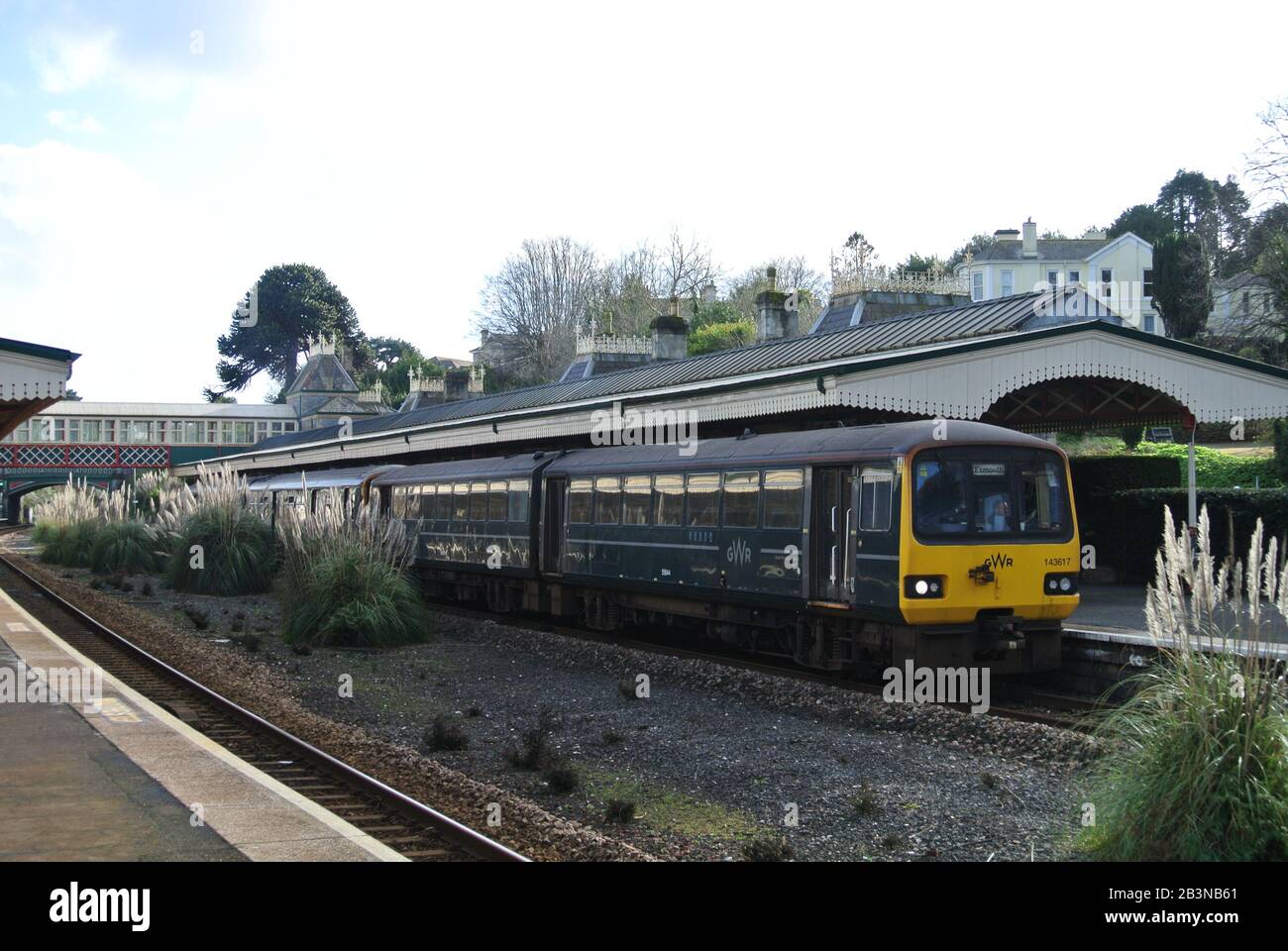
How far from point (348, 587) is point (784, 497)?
23.3ft

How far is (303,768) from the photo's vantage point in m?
10.2

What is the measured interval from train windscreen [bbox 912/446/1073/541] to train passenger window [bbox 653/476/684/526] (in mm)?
4656

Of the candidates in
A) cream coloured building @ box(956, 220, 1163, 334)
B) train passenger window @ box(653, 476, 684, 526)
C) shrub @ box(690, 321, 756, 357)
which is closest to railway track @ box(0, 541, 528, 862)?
train passenger window @ box(653, 476, 684, 526)

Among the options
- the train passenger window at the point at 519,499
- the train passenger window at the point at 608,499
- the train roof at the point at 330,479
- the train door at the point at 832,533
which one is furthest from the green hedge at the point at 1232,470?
the train door at the point at 832,533

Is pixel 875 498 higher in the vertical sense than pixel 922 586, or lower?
higher

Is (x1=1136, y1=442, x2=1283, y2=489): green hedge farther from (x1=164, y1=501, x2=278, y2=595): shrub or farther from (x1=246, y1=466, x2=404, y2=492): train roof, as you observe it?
(x1=164, y1=501, x2=278, y2=595): shrub

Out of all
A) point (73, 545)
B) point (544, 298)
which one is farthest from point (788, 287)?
point (73, 545)

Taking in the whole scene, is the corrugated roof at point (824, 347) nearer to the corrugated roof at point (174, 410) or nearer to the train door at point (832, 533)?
the train door at point (832, 533)

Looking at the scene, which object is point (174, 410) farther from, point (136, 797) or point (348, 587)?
point (136, 797)

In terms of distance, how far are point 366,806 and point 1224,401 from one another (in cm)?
1577

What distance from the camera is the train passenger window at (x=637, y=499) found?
17.8m

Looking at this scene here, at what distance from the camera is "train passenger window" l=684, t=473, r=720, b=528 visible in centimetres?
1611

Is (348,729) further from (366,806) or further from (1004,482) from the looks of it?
(1004,482)
